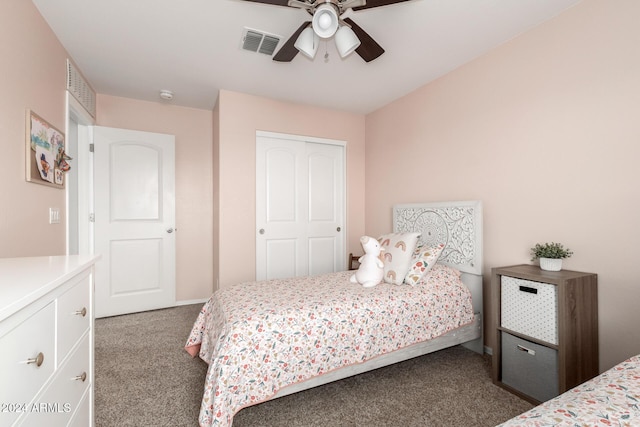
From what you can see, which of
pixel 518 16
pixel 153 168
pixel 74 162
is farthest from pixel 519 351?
pixel 74 162

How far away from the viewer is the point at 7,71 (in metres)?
1.59

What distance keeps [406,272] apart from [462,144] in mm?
1312

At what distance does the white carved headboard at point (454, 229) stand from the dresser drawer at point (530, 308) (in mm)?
501

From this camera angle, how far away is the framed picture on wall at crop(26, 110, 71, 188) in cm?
181

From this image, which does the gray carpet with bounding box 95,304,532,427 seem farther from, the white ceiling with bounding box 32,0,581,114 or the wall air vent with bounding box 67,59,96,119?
the white ceiling with bounding box 32,0,581,114

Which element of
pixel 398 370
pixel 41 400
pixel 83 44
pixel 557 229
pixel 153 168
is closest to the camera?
pixel 41 400

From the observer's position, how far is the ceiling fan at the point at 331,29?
1570 mm

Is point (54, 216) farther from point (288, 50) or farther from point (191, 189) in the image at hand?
point (288, 50)

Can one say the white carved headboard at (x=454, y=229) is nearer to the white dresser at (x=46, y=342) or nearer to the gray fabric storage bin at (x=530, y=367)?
the gray fabric storage bin at (x=530, y=367)

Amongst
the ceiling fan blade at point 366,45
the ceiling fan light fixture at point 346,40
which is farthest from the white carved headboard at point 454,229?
the ceiling fan light fixture at point 346,40

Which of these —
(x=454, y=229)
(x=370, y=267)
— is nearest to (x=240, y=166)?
(x=370, y=267)

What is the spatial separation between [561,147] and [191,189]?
3723mm

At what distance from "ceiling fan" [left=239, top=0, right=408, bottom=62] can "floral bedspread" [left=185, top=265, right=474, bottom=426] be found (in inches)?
61.3

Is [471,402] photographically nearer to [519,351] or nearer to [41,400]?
[519,351]
